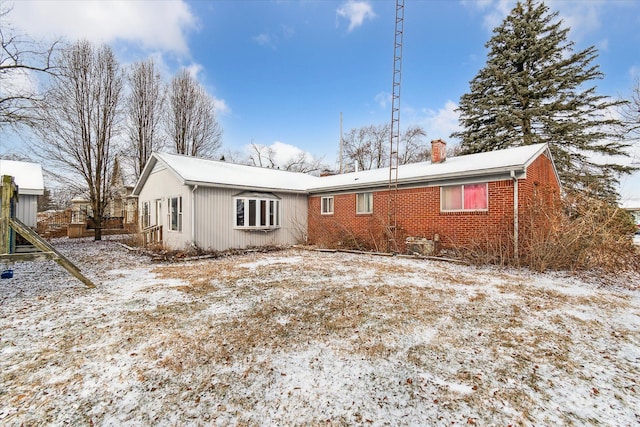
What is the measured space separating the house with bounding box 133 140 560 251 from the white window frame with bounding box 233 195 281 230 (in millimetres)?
43

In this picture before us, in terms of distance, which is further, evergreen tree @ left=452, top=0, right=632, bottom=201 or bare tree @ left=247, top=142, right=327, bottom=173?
bare tree @ left=247, top=142, right=327, bottom=173

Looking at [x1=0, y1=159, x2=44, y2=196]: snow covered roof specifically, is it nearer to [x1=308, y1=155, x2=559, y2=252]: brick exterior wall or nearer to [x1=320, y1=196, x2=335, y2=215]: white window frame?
[x1=308, y1=155, x2=559, y2=252]: brick exterior wall

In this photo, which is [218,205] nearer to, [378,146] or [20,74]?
[20,74]

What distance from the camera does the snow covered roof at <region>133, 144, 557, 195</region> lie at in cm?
930

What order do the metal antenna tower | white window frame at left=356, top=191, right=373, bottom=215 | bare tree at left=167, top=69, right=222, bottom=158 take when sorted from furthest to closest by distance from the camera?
bare tree at left=167, top=69, right=222, bottom=158, white window frame at left=356, top=191, right=373, bottom=215, the metal antenna tower

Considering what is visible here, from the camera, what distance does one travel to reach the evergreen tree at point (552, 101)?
688 inches

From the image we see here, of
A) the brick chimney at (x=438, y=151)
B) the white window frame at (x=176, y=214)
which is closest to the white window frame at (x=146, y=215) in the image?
the white window frame at (x=176, y=214)

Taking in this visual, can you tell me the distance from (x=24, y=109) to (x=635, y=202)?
51.4 metres

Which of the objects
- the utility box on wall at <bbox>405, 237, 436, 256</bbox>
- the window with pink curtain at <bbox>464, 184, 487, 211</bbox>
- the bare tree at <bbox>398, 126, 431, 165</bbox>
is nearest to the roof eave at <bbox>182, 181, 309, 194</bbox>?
the utility box on wall at <bbox>405, 237, 436, 256</bbox>

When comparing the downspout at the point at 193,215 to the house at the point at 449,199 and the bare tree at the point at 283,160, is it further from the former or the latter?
the bare tree at the point at 283,160

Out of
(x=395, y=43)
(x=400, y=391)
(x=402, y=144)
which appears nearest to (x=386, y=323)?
(x=400, y=391)

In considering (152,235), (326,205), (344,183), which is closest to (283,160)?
(326,205)

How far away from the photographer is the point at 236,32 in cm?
1468

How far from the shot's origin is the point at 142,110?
19.1 meters
